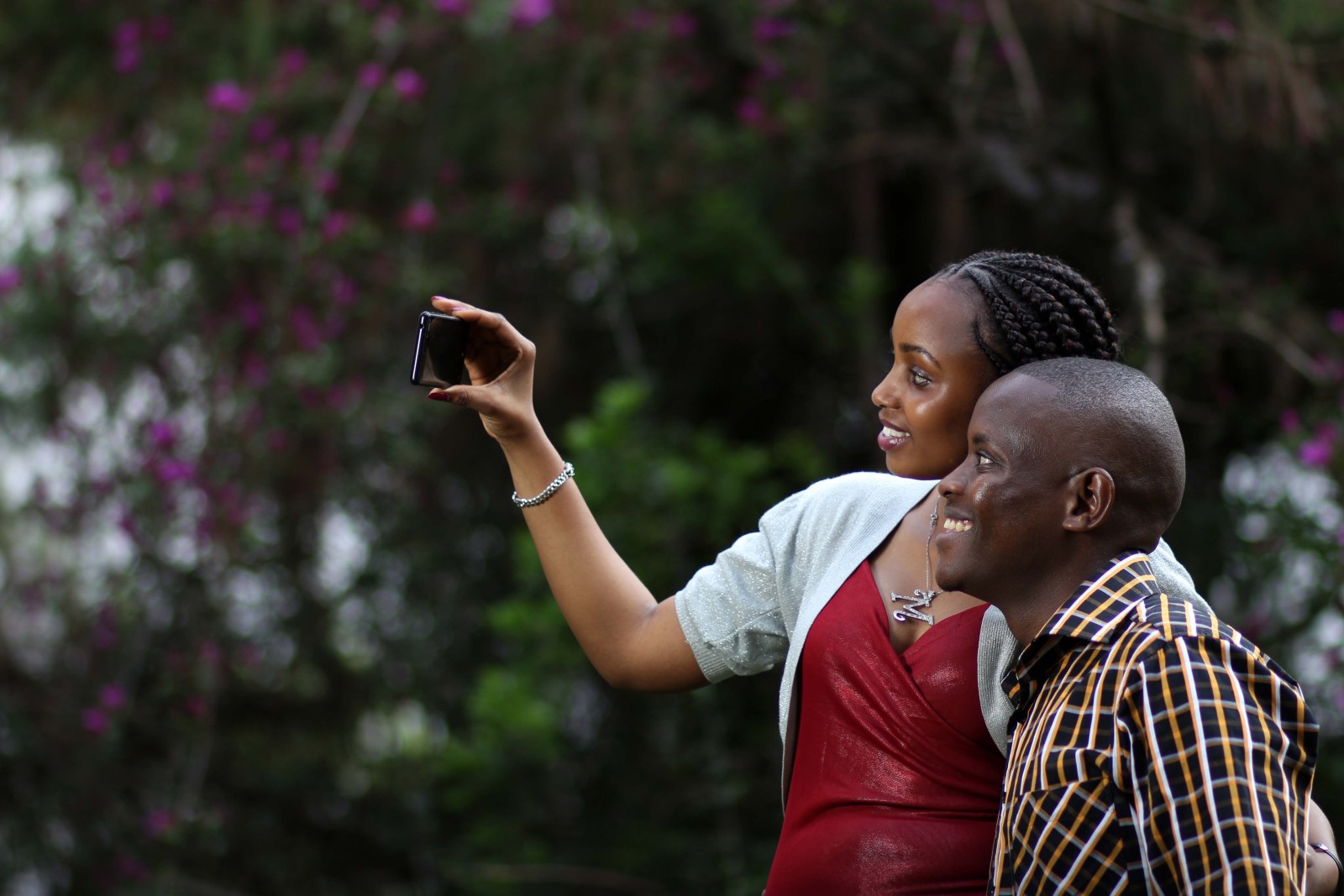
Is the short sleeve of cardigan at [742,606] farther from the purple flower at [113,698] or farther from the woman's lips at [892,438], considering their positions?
the purple flower at [113,698]

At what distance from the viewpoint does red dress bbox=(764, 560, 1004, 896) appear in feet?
4.69

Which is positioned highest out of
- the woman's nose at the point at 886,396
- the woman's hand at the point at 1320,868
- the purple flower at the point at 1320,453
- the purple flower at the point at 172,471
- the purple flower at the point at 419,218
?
the woman's nose at the point at 886,396

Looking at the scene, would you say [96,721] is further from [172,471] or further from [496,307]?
[496,307]

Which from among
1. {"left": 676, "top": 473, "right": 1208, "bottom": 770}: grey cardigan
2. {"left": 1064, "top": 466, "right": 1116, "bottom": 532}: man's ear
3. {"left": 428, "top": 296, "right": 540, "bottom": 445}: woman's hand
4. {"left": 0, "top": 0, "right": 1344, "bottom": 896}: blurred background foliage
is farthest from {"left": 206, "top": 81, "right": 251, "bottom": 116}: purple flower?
{"left": 1064, "top": 466, "right": 1116, "bottom": 532}: man's ear

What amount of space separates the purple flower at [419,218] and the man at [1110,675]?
325 cm

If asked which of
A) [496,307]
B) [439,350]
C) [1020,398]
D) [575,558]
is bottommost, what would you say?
[496,307]

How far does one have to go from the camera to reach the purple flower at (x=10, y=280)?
4445 millimetres

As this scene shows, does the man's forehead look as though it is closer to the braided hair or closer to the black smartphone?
the braided hair

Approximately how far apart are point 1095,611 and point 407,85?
11.7ft

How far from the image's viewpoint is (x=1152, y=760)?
1.11m

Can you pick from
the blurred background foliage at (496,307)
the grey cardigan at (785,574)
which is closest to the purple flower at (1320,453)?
the blurred background foliage at (496,307)

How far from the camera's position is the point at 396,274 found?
439 cm

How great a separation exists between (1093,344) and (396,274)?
3.18m

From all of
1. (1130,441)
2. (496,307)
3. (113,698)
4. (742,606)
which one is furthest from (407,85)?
(1130,441)
